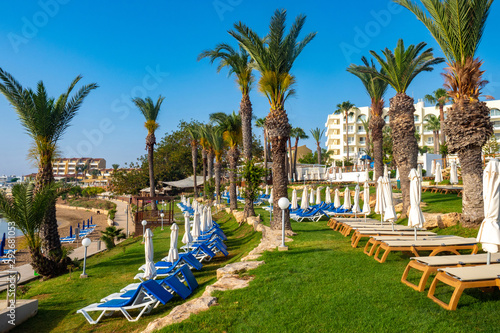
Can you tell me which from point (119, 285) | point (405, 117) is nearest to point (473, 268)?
point (119, 285)

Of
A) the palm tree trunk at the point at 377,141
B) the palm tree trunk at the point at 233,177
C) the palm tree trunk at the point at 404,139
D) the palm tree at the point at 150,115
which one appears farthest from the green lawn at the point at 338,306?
the palm tree at the point at 150,115

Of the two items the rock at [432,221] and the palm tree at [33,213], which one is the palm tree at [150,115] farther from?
the rock at [432,221]

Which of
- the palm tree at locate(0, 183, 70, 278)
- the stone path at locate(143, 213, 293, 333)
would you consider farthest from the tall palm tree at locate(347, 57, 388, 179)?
the palm tree at locate(0, 183, 70, 278)

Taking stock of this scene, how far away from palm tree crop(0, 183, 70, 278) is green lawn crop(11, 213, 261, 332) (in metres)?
0.60

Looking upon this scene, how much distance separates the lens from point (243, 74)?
17.7 metres

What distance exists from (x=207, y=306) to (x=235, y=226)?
41.3 ft

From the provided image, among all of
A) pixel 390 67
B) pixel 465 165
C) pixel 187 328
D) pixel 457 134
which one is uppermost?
pixel 390 67

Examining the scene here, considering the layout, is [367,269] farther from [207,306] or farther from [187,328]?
[187,328]

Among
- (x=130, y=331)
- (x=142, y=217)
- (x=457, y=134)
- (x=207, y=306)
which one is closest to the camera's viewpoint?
(x=207, y=306)

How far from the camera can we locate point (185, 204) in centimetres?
3031

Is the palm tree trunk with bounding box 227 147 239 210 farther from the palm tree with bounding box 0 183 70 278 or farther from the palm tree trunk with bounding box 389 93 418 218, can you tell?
the palm tree with bounding box 0 183 70 278

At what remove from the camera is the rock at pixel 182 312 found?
16.3 ft

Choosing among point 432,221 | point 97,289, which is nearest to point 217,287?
point 97,289

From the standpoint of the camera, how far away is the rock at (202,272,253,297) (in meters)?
6.17
